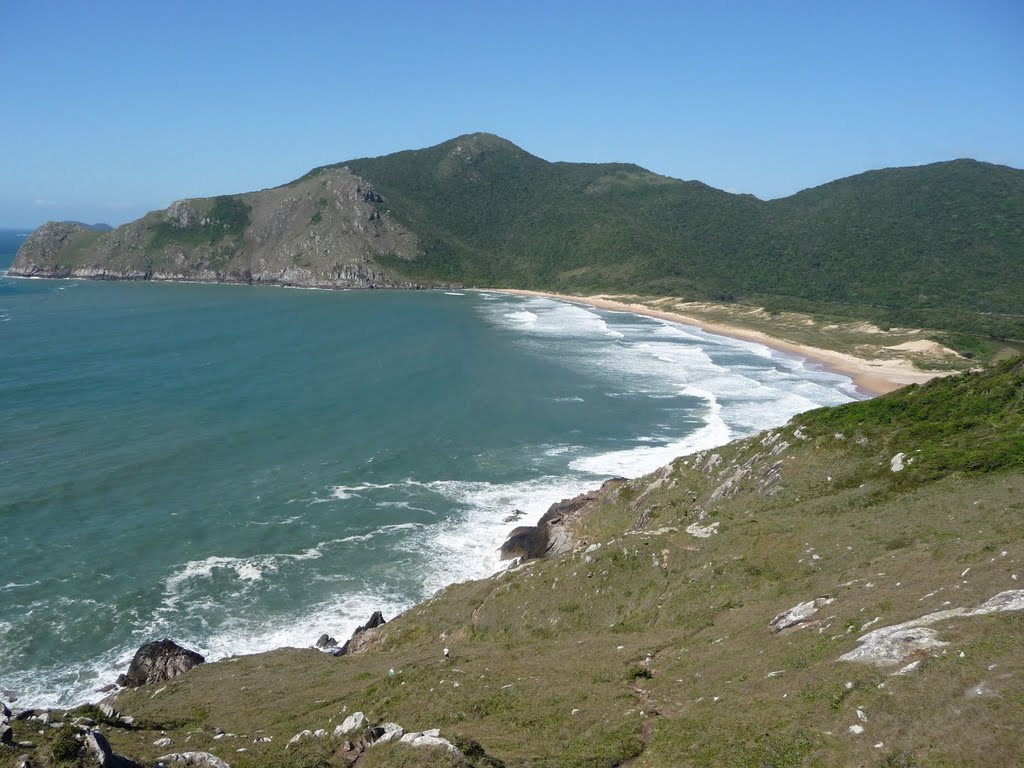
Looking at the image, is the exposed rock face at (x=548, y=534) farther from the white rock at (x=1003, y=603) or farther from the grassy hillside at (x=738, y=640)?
the white rock at (x=1003, y=603)

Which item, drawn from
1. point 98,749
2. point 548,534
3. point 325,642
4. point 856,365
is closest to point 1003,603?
point 98,749

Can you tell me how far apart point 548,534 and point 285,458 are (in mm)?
27008

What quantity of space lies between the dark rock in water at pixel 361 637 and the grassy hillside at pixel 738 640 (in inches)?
47.4

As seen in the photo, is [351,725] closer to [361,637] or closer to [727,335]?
[361,637]

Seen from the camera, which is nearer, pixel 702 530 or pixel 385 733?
pixel 385 733

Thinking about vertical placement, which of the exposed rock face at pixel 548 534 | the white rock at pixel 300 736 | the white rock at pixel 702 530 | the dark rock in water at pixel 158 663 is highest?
the white rock at pixel 702 530

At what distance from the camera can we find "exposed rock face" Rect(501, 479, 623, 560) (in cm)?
4059

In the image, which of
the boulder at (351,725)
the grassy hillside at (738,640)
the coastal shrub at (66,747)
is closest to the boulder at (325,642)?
the grassy hillside at (738,640)

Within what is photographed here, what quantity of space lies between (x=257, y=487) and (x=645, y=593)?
34.2 m

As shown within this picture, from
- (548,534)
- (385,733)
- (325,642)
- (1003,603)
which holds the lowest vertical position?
(325,642)

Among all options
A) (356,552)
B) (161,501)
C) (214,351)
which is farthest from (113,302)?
(356,552)

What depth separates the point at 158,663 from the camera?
99.7 ft

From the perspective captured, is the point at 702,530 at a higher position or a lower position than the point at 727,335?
lower

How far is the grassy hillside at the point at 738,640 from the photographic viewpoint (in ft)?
48.7
